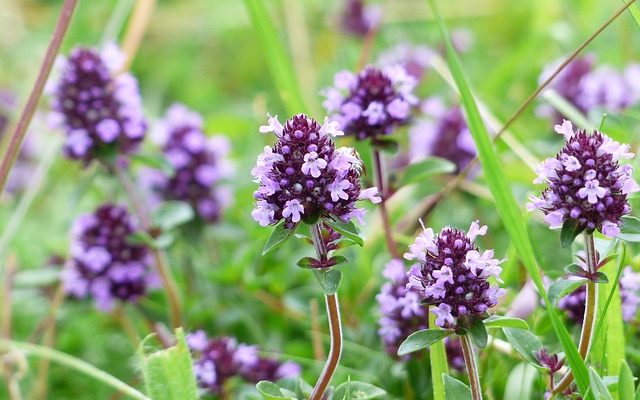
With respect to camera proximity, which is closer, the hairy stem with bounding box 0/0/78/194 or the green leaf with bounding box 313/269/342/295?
the green leaf with bounding box 313/269/342/295

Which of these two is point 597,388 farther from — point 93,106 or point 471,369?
point 93,106

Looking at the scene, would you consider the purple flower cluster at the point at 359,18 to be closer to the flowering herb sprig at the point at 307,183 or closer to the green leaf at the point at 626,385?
the flowering herb sprig at the point at 307,183

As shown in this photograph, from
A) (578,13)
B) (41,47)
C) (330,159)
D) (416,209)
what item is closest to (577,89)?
(416,209)

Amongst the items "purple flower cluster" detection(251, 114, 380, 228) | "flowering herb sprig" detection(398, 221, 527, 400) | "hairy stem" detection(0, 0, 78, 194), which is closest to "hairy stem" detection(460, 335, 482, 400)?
"flowering herb sprig" detection(398, 221, 527, 400)

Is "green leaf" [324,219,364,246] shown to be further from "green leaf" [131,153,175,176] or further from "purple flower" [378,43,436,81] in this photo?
"purple flower" [378,43,436,81]

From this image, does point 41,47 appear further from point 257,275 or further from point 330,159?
point 330,159

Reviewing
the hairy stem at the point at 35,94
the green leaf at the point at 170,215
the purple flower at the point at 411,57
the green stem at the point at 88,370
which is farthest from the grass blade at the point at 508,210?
the purple flower at the point at 411,57
